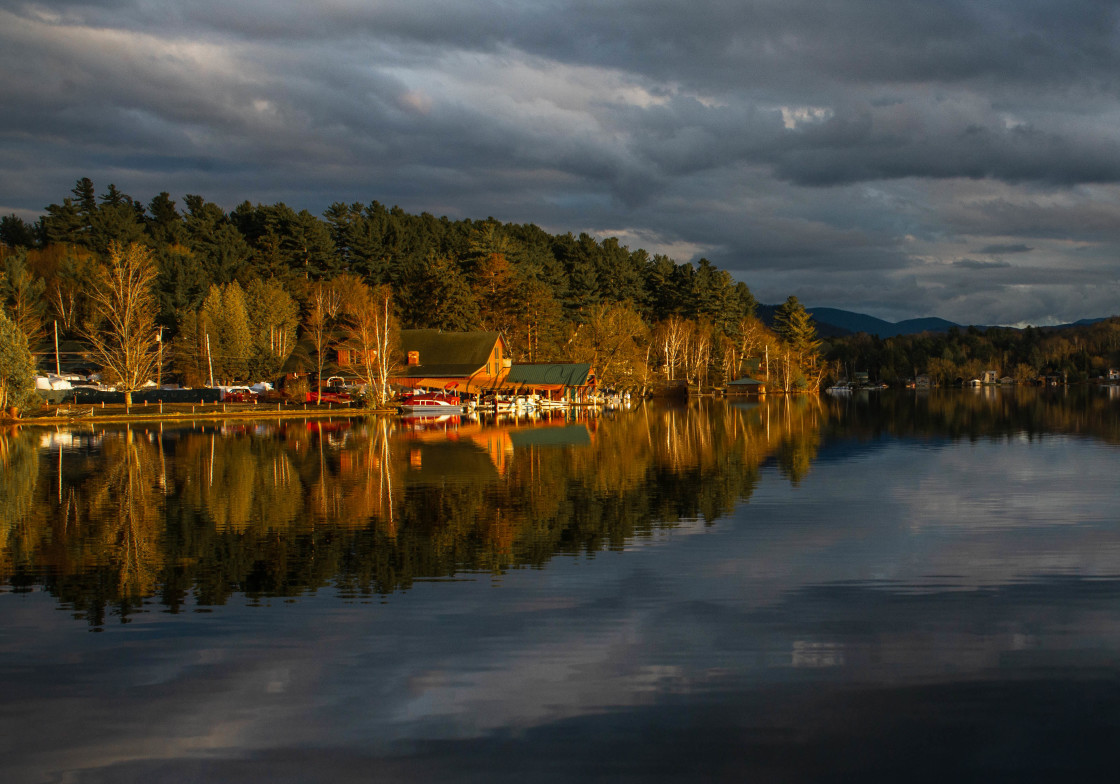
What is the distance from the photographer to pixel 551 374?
87438 mm

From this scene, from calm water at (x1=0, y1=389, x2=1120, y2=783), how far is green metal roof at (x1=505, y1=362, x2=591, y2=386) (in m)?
63.8

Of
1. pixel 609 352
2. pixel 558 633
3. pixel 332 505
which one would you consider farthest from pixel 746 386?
Result: pixel 558 633

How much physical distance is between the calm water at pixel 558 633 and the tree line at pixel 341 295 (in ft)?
158

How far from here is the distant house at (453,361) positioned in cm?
8225

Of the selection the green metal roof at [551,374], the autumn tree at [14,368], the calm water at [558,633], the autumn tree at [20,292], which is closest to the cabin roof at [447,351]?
the green metal roof at [551,374]

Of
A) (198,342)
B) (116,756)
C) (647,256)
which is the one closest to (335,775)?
(116,756)

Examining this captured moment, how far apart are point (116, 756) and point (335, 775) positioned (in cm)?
183

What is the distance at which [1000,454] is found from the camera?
104 feet

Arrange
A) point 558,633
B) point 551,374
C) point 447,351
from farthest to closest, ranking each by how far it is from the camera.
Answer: point 551,374
point 447,351
point 558,633

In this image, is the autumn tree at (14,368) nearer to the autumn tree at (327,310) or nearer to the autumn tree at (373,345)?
the autumn tree at (373,345)

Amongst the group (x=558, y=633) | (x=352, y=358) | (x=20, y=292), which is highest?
(x=20, y=292)

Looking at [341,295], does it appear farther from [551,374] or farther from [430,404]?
[430,404]

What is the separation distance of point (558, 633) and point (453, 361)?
7501 cm

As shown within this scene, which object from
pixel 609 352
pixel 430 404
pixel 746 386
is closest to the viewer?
pixel 430 404
